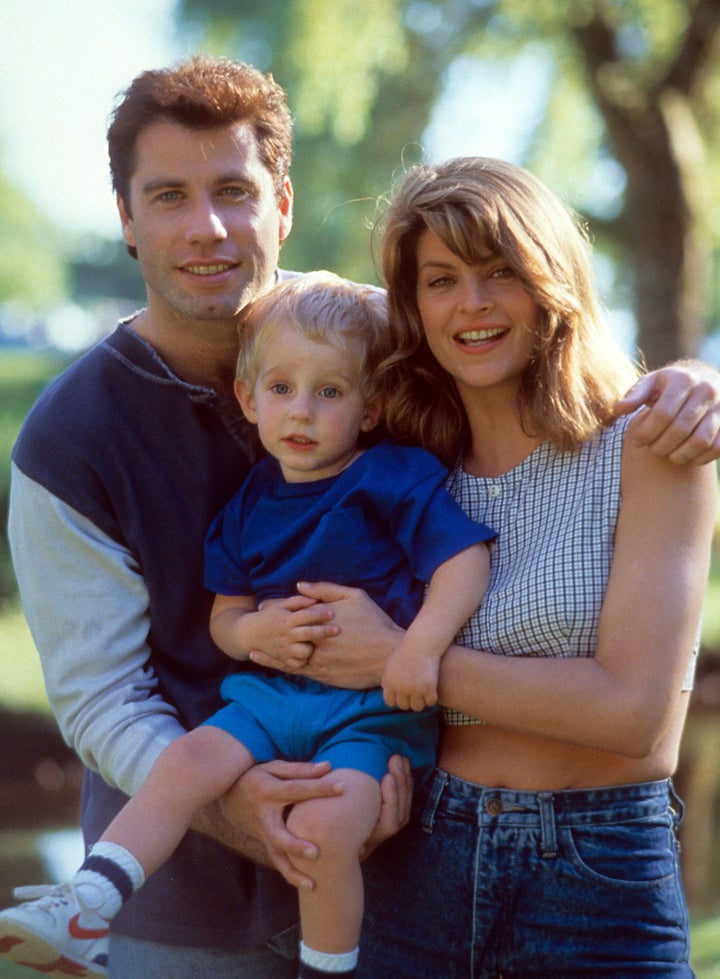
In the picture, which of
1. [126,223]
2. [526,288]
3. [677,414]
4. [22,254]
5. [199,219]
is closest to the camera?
[677,414]

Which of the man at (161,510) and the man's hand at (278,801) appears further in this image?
the man at (161,510)

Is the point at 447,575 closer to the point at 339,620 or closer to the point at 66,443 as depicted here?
the point at 339,620

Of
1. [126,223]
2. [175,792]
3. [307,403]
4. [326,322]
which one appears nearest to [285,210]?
[126,223]

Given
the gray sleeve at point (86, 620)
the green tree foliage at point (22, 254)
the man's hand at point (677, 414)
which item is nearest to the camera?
the man's hand at point (677, 414)

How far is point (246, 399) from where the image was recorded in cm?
277

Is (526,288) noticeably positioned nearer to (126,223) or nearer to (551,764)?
(551,764)

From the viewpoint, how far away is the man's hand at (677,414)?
2252mm

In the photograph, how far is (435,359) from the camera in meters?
2.74

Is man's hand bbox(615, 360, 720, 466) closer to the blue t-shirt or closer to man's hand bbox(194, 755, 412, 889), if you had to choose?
the blue t-shirt

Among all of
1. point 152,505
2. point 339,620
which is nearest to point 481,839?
point 339,620

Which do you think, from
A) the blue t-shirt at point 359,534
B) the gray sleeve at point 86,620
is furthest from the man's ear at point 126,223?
the blue t-shirt at point 359,534

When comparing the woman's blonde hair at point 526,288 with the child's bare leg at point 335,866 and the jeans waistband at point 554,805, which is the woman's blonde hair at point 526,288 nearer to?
the jeans waistband at point 554,805

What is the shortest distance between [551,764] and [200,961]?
964 mm

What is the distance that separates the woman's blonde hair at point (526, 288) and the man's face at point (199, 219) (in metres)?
0.38
